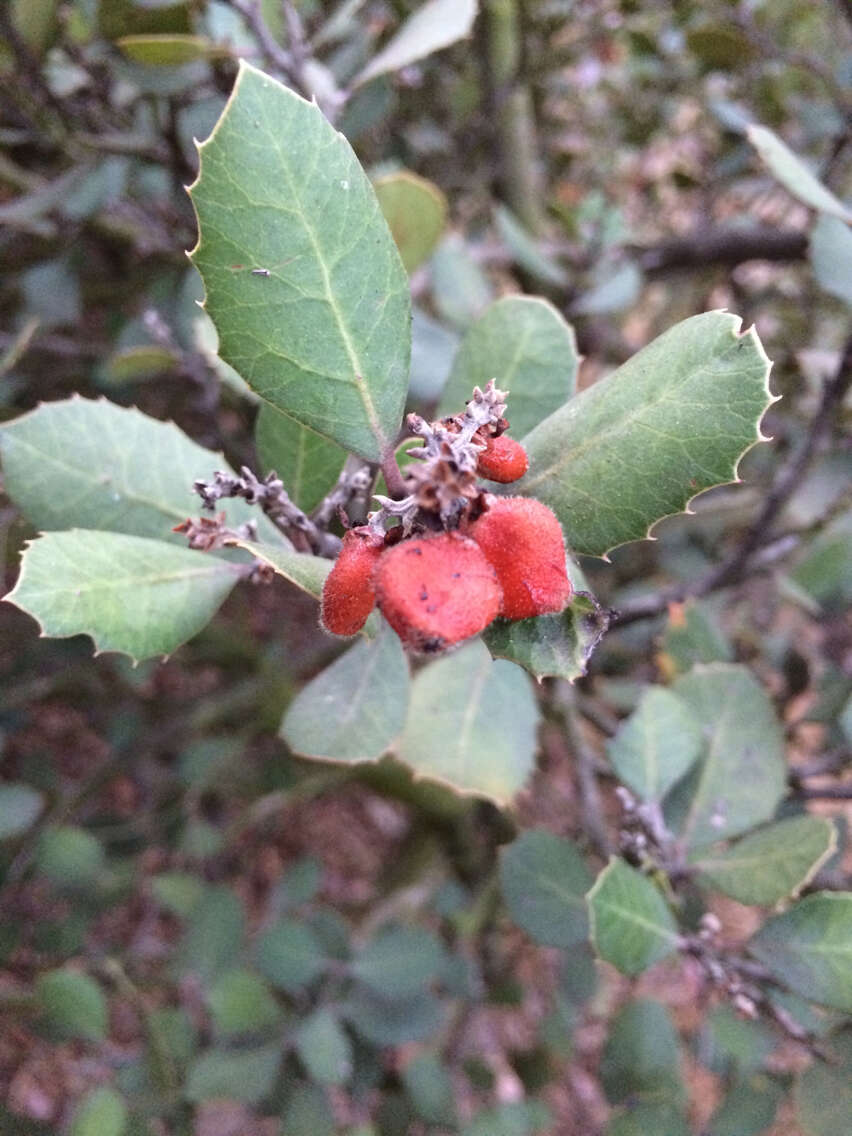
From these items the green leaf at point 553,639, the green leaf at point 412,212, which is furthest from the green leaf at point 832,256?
the green leaf at point 553,639

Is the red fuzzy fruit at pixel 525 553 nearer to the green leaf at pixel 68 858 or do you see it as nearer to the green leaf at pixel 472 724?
the green leaf at pixel 472 724

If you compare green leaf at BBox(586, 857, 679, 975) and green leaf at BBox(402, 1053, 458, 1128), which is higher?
green leaf at BBox(586, 857, 679, 975)

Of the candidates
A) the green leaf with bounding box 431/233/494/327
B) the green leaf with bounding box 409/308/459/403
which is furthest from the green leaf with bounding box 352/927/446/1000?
the green leaf with bounding box 431/233/494/327

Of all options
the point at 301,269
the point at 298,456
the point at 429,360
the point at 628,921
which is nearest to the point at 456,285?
the point at 429,360

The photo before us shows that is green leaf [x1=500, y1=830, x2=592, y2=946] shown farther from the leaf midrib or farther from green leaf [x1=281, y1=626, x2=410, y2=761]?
the leaf midrib

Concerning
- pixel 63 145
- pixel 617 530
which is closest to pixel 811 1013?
pixel 617 530

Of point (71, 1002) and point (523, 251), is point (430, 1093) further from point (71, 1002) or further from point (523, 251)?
point (523, 251)

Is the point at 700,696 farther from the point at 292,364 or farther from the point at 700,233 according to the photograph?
the point at 700,233
